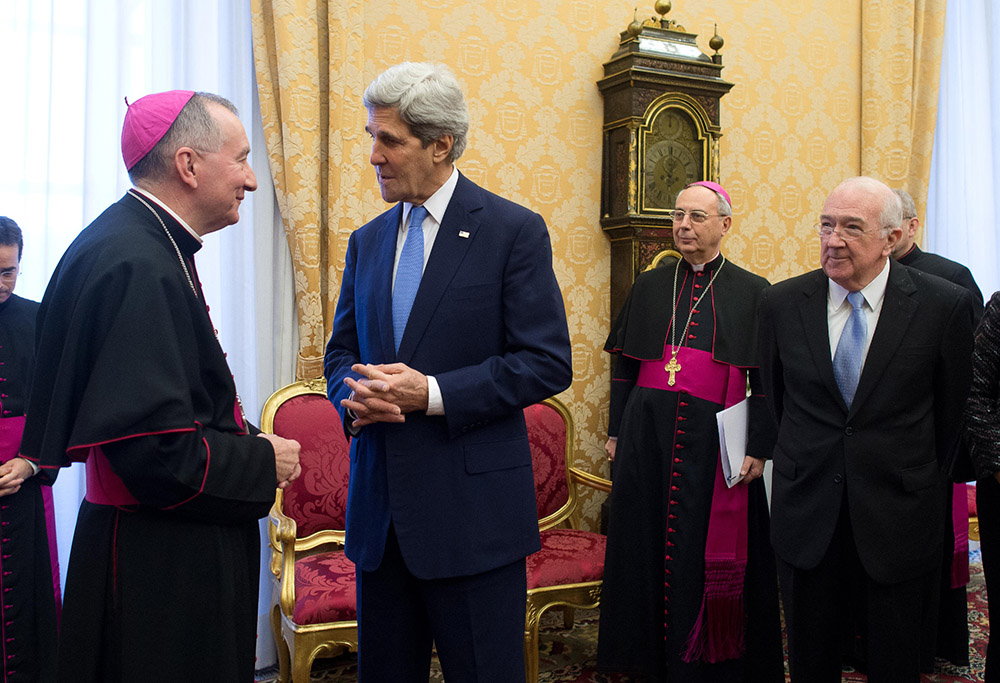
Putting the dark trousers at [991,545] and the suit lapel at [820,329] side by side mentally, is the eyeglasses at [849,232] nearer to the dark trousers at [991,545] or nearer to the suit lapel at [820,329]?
the suit lapel at [820,329]

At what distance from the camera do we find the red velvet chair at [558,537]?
3.42m

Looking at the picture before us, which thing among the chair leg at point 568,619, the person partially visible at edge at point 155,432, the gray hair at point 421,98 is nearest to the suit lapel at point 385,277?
the gray hair at point 421,98

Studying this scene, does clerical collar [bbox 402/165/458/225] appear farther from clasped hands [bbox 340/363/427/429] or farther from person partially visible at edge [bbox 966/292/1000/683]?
person partially visible at edge [bbox 966/292/1000/683]

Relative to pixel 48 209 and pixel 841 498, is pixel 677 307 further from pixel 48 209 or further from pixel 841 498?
pixel 48 209

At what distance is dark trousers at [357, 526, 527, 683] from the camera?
6.31ft

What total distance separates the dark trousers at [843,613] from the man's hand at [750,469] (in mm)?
613

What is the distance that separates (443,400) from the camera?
1879mm

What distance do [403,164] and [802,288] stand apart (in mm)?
1476

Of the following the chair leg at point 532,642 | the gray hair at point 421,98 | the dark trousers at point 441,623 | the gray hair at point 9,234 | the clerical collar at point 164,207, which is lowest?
the chair leg at point 532,642

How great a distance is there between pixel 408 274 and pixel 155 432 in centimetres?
70

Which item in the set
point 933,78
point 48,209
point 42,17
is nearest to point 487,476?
point 48,209

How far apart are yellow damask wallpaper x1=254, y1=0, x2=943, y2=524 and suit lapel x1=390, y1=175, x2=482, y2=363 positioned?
1.82m

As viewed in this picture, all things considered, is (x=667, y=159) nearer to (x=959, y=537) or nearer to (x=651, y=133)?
(x=651, y=133)

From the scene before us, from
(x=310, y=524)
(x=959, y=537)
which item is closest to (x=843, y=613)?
(x=959, y=537)
